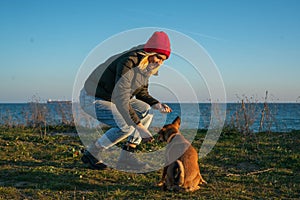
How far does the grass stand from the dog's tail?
0.60 ft

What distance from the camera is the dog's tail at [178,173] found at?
15.9ft

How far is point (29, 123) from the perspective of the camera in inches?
509

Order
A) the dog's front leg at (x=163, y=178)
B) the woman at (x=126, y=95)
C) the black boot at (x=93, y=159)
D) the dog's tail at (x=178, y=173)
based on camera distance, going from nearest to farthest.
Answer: the dog's tail at (x=178, y=173) → the dog's front leg at (x=163, y=178) → the woman at (x=126, y=95) → the black boot at (x=93, y=159)

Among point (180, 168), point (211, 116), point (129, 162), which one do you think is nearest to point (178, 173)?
point (180, 168)

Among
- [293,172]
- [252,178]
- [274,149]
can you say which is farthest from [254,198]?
[274,149]

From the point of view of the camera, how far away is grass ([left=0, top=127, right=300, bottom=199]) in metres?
4.88

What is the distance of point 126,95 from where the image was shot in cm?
527

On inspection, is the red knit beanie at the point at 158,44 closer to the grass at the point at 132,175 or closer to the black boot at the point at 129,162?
the black boot at the point at 129,162

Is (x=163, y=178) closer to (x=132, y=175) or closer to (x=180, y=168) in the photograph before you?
(x=180, y=168)

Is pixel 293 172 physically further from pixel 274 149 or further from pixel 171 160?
pixel 171 160

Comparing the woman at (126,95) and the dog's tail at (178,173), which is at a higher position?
the woman at (126,95)

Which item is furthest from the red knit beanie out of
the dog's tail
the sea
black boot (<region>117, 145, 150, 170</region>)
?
the sea

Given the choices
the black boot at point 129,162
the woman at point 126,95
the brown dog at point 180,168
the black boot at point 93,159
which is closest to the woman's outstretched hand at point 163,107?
the woman at point 126,95

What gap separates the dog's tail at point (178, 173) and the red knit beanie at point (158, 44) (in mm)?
1825
